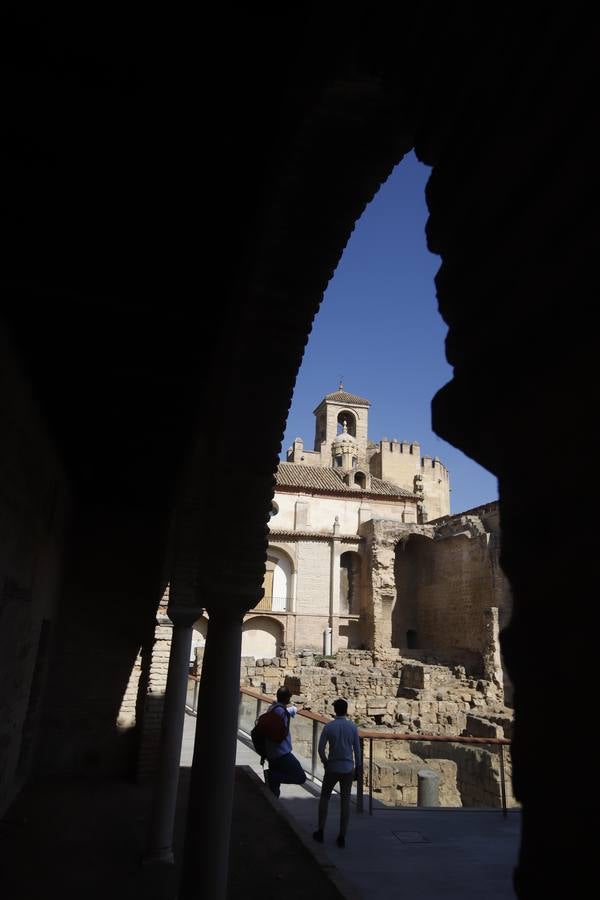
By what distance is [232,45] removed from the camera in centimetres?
224

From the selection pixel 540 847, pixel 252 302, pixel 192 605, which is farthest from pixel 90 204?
pixel 192 605

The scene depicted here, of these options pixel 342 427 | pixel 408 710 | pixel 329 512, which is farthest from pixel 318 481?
pixel 342 427

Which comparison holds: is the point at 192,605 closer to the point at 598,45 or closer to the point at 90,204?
the point at 90,204

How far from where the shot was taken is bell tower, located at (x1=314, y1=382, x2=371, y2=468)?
53531 mm

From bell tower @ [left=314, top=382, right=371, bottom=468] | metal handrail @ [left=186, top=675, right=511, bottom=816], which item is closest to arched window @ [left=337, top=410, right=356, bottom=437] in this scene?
bell tower @ [left=314, top=382, right=371, bottom=468]

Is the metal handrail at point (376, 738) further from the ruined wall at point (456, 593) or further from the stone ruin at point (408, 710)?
the ruined wall at point (456, 593)

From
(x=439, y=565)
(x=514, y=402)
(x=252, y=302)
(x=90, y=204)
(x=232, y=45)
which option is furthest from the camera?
(x=439, y=565)

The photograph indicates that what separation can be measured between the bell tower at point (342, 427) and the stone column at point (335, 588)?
1761cm

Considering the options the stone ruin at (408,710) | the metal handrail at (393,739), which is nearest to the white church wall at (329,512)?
the stone ruin at (408,710)

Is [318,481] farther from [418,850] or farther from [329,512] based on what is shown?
[418,850]

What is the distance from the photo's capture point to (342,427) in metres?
57.3

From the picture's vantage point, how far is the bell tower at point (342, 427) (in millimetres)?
53531

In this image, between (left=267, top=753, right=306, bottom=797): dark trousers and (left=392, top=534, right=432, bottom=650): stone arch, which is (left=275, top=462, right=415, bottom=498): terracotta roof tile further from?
(left=267, top=753, right=306, bottom=797): dark trousers

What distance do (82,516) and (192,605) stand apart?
3533mm
